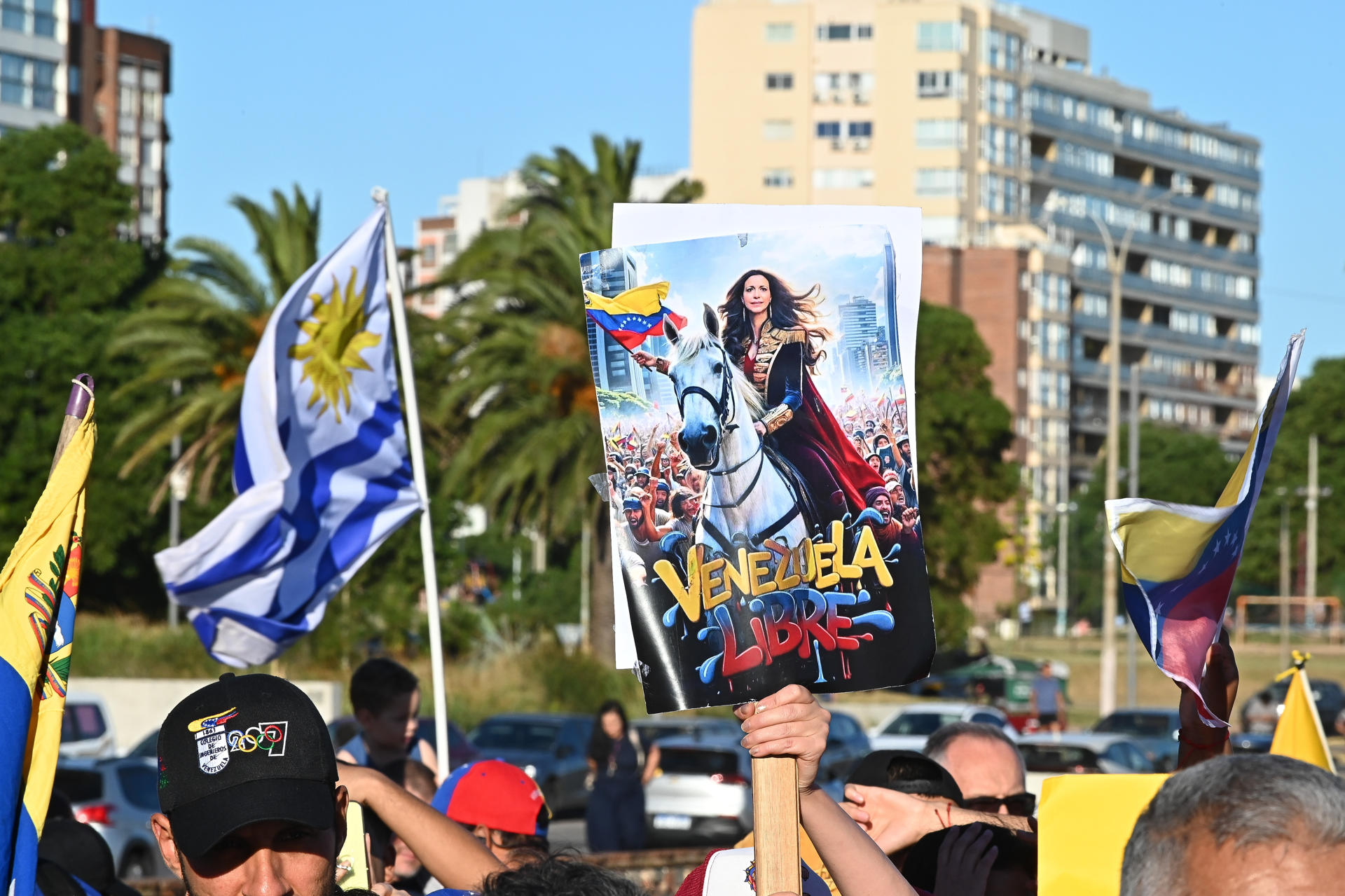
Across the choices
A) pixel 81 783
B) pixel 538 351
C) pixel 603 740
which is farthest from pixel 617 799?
pixel 538 351

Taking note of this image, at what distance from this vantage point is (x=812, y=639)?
3088 millimetres


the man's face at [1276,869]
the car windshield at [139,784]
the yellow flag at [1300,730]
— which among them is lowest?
the car windshield at [139,784]

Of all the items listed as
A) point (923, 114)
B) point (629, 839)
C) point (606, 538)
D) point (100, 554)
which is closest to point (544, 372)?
point (606, 538)

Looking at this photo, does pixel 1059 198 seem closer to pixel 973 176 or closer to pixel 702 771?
pixel 973 176

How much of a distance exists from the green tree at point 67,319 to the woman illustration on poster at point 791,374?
42.5 meters

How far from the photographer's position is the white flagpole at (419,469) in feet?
24.7

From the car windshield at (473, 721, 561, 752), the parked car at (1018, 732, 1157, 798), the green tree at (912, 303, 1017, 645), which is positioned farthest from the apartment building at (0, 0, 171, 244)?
the parked car at (1018, 732, 1157, 798)

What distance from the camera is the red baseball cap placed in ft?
14.6

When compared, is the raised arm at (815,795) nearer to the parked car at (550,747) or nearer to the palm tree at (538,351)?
the parked car at (550,747)

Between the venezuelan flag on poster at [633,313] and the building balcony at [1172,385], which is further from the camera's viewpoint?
the building balcony at [1172,385]

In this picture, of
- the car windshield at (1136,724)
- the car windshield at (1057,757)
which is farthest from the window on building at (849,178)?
the car windshield at (1057,757)

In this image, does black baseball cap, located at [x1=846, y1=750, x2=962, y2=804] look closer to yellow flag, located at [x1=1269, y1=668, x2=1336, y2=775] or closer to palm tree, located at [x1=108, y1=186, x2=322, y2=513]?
yellow flag, located at [x1=1269, y1=668, x2=1336, y2=775]

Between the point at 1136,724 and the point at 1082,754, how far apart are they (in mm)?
9444

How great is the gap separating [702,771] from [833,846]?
18.4 metres
